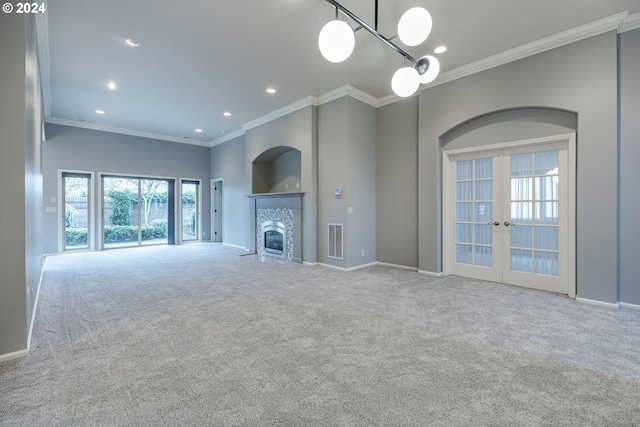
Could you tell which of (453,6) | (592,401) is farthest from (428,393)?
(453,6)

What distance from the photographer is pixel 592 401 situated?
183 cm

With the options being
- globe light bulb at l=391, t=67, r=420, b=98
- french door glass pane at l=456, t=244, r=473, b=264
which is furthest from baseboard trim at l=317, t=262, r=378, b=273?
globe light bulb at l=391, t=67, r=420, b=98

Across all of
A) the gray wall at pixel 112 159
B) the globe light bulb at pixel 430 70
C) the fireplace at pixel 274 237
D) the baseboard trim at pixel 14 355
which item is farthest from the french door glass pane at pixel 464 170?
the gray wall at pixel 112 159

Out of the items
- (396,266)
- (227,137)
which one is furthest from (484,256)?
(227,137)

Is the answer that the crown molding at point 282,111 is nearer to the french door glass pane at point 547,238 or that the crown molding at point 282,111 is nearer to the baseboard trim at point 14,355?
the french door glass pane at point 547,238

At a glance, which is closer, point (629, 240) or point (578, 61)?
point (629, 240)

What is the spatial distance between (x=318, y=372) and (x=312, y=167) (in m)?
4.44

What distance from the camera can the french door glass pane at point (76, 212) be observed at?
7715mm

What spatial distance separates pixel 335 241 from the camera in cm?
574

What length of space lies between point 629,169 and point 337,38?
386cm

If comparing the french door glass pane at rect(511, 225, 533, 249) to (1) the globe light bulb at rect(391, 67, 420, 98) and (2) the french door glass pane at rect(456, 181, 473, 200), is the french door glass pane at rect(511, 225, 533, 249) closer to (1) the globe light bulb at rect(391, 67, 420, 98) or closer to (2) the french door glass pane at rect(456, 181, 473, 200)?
(2) the french door glass pane at rect(456, 181, 473, 200)

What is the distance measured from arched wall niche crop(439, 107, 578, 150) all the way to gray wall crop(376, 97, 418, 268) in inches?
30.4

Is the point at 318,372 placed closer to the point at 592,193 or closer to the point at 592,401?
the point at 592,401

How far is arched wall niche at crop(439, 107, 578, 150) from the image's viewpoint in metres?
3.99
